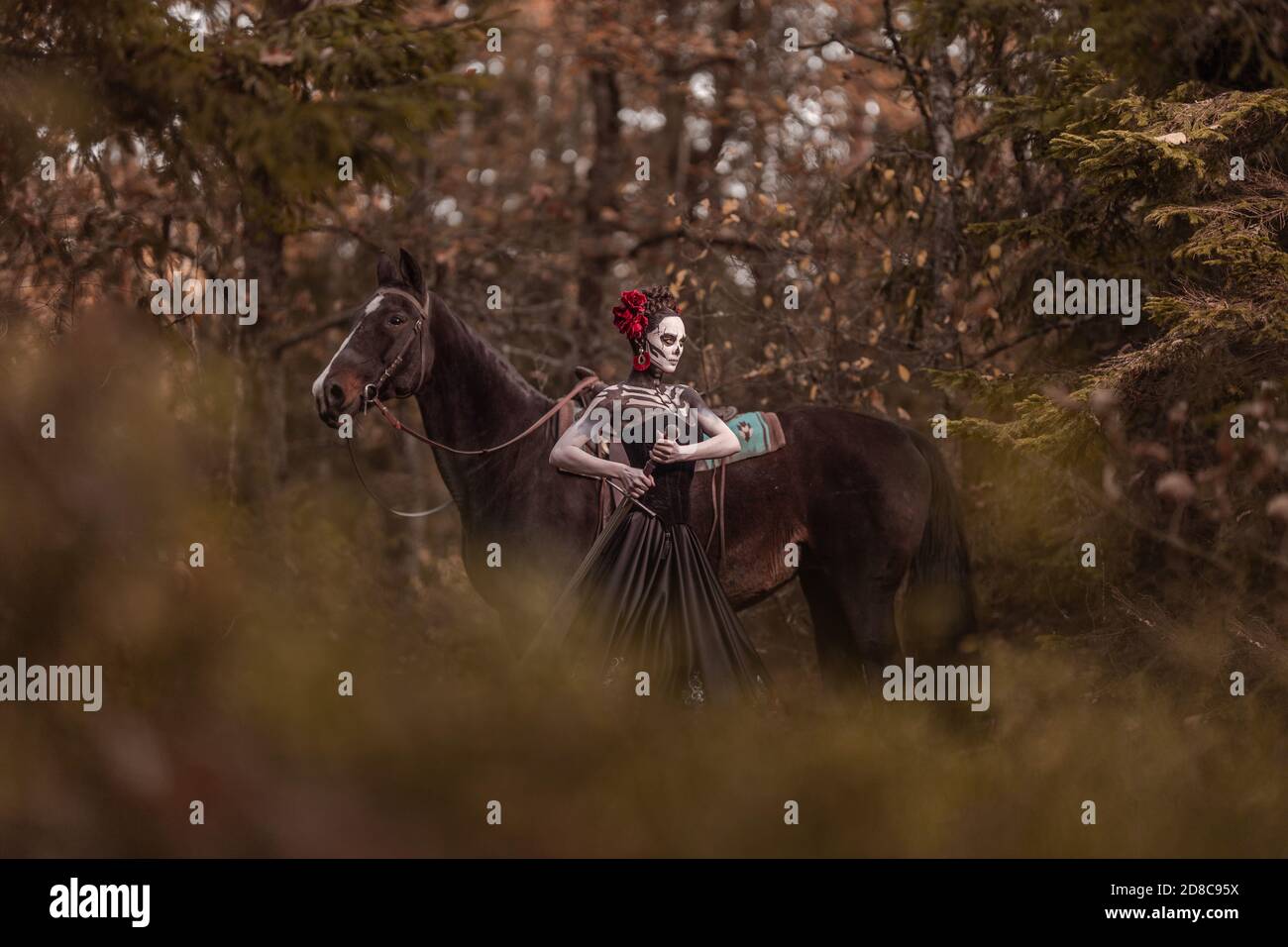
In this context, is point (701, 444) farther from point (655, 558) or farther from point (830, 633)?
point (830, 633)

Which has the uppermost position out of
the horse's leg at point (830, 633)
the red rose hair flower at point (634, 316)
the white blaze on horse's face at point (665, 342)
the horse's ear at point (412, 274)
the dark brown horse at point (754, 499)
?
the horse's ear at point (412, 274)

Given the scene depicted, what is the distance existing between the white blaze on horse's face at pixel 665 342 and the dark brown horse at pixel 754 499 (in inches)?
53.2

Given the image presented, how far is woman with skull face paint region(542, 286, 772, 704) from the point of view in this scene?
5.17 m

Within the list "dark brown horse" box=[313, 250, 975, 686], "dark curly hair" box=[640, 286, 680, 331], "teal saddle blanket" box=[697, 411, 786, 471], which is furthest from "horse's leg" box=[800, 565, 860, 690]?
"dark curly hair" box=[640, 286, 680, 331]

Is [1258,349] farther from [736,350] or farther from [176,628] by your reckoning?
[176,628]

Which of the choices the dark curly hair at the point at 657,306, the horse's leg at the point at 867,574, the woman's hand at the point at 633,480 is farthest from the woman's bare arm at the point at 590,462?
the horse's leg at the point at 867,574

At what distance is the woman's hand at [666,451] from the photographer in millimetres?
5316

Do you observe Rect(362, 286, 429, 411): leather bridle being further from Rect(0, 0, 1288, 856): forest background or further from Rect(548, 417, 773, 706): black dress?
Rect(548, 417, 773, 706): black dress

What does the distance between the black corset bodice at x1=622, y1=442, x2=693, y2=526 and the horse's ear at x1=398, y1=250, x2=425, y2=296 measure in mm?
1772

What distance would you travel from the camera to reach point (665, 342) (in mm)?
5453

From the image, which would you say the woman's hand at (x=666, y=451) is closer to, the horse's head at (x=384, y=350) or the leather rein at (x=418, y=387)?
the leather rein at (x=418, y=387)

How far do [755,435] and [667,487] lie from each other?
1561mm

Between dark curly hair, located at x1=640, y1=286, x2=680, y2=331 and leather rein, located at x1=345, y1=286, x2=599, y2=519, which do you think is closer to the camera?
dark curly hair, located at x1=640, y1=286, x2=680, y2=331

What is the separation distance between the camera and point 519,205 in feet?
58.6
